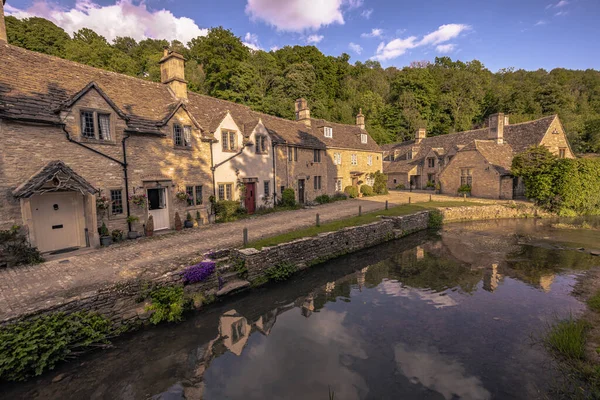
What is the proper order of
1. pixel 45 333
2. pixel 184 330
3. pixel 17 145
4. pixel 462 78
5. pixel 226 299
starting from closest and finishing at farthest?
pixel 45 333 < pixel 184 330 < pixel 226 299 < pixel 17 145 < pixel 462 78

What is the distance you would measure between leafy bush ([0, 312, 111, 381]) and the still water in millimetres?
341

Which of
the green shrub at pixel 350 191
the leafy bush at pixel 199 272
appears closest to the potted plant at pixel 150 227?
the leafy bush at pixel 199 272

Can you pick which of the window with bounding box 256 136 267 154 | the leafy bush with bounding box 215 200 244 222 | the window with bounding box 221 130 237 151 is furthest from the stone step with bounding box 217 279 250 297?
the window with bounding box 256 136 267 154

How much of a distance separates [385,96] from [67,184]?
3242 inches

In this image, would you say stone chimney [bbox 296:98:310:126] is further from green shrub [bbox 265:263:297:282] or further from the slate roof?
green shrub [bbox 265:263:297:282]

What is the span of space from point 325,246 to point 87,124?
14439mm

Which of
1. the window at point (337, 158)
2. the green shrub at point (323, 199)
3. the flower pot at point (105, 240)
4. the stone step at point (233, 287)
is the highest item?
the window at point (337, 158)

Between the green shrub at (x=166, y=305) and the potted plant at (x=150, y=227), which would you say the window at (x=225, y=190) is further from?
the green shrub at (x=166, y=305)

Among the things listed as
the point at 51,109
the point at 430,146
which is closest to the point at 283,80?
the point at 430,146

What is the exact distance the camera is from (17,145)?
12.4m

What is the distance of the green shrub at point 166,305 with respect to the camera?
9.59 m

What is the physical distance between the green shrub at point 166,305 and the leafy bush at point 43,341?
1.50 m

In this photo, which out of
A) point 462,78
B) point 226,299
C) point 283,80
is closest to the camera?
point 226,299

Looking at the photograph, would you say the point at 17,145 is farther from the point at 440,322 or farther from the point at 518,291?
the point at 518,291
